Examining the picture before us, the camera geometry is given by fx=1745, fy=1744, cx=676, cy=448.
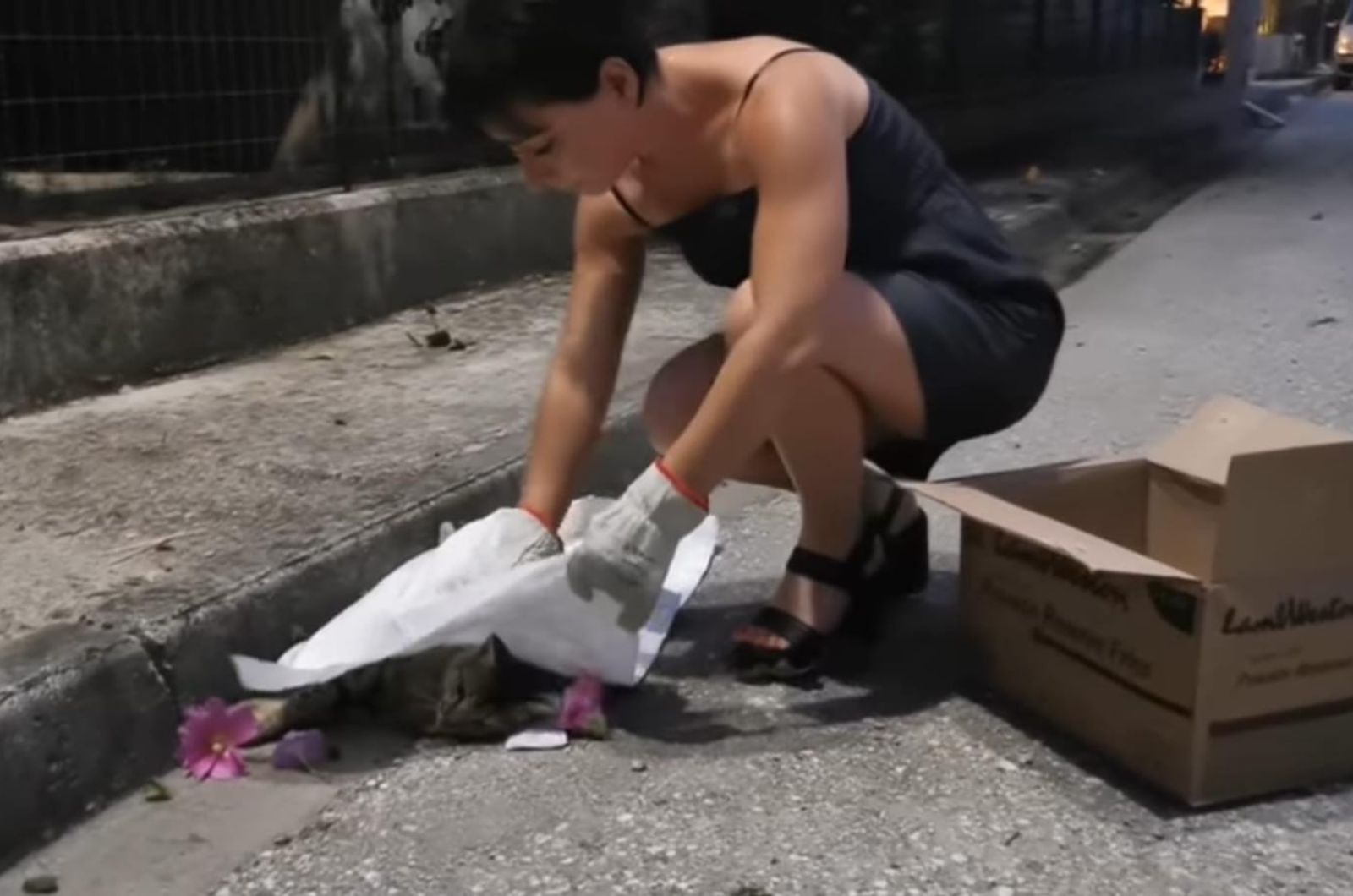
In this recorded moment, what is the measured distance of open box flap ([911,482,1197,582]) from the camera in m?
1.89

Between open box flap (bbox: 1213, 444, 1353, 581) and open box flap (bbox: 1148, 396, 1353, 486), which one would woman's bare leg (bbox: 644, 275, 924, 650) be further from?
open box flap (bbox: 1213, 444, 1353, 581)

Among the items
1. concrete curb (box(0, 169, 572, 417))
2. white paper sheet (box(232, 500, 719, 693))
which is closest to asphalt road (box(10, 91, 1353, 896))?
white paper sheet (box(232, 500, 719, 693))

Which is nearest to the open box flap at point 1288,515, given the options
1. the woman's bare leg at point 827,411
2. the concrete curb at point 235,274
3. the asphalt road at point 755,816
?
the asphalt road at point 755,816

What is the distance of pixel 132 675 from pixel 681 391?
2.70ft

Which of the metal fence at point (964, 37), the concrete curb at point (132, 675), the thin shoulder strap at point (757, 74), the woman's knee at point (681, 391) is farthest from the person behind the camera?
the metal fence at point (964, 37)

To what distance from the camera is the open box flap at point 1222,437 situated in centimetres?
218

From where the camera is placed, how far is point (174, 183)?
4.05 metres

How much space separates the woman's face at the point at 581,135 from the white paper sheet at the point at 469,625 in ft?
1.51

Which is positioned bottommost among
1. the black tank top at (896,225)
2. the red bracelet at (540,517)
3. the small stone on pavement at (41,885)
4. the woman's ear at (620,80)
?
the small stone on pavement at (41,885)

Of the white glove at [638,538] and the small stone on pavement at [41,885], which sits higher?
the white glove at [638,538]

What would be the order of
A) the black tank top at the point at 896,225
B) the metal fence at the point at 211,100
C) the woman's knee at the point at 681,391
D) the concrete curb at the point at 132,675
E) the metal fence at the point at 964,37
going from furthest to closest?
1. the metal fence at the point at 964,37
2. the metal fence at the point at 211,100
3. the woman's knee at the point at 681,391
4. the black tank top at the point at 896,225
5. the concrete curb at the point at 132,675

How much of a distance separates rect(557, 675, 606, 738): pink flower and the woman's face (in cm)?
63

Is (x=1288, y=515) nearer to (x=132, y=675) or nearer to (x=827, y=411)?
(x=827, y=411)

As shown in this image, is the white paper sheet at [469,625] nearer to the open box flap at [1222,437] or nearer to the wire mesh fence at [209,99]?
the open box flap at [1222,437]
